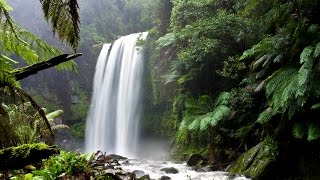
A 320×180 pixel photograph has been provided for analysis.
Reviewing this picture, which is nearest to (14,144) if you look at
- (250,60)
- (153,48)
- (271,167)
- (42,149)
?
(42,149)

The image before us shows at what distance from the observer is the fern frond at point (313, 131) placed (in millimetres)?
5884

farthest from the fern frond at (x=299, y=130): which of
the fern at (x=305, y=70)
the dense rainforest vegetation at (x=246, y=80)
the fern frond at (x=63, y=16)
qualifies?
the fern frond at (x=63, y=16)

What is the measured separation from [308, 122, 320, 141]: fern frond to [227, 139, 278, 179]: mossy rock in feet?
4.00

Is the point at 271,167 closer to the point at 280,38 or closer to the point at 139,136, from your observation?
the point at 280,38

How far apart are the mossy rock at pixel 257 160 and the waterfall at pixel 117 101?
10.5 m

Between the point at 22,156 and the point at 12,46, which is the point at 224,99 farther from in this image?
the point at 22,156

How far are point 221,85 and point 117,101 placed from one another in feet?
29.7

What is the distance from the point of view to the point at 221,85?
12.1 meters

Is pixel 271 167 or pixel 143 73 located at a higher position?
pixel 143 73

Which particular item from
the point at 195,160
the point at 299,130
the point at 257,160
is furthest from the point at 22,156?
the point at 195,160

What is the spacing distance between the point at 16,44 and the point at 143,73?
15765 mm

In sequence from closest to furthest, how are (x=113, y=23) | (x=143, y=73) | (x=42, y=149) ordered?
(x=42, y=149)
(x=143, y=73)
(x=113, y=23)

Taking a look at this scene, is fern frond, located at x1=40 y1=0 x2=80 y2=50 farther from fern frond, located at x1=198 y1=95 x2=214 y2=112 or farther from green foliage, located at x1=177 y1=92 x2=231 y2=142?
fern frond, located at x1=198 y1=95 x2=214 y2=112

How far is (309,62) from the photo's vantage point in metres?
5.69
